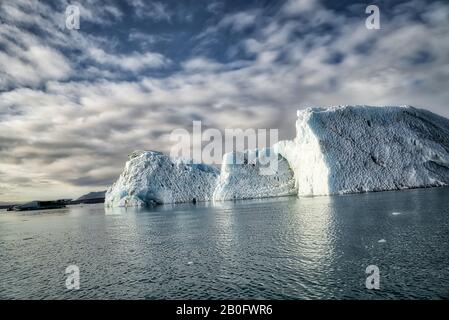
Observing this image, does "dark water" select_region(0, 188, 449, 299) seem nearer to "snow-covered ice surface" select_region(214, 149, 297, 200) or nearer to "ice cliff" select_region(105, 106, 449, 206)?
"ice cliff" select_region(105, 106, 449, 206)

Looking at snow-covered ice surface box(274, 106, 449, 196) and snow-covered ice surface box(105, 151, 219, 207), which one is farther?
snow-covered ice surface box(105, 151, 219, 207)

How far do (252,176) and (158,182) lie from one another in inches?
1092

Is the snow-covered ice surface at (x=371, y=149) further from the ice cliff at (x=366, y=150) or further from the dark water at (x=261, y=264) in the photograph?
the dark water at (x=261, y=264)

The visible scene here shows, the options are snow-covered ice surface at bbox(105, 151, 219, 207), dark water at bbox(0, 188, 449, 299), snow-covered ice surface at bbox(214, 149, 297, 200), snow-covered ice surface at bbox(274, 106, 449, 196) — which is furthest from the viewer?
snow-covered ice surface at bbox(105, 151, 219, 207)

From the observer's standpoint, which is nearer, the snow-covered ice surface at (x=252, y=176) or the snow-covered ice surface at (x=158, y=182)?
the snow-covered ice surface at (x=252, y=176)

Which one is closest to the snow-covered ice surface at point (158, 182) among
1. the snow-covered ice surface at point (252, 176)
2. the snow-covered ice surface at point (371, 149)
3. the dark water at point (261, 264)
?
the snow-covered ice surface at point (252, 176)

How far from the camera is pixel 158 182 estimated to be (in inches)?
3452

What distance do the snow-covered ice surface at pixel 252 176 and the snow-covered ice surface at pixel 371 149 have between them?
48.5 ft

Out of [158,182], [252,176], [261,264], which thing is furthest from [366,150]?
[158,182]

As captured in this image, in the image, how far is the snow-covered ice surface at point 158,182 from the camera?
86062mm

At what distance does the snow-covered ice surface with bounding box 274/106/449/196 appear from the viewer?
53.2 m

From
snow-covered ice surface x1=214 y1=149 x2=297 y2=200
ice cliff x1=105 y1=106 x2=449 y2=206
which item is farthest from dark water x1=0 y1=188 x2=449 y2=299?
snow-covered ice surface x1=214 y1=149 x2=297 y2=200

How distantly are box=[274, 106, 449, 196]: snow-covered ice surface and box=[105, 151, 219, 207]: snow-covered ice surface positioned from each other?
37980mm

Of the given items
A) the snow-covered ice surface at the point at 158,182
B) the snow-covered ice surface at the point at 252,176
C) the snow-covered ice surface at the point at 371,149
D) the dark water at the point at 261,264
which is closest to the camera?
the dark water at the point at 261,264
